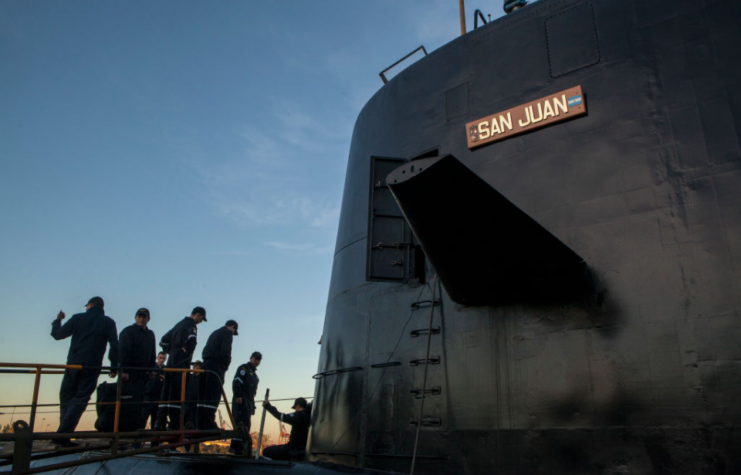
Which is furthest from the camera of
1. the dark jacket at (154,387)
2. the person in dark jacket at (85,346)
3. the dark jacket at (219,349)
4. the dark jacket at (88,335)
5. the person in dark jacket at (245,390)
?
the dark jacket at (154,387)

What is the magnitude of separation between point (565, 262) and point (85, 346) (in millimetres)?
6023

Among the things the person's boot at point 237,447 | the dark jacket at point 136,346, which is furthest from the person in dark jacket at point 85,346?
the person's boot at point 237,447

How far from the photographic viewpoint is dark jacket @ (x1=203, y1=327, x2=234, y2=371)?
8.88 meters

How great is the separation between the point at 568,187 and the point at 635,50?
1.34m

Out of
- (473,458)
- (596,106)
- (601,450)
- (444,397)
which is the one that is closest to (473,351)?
(444,397)

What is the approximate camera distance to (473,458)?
470 centimetres

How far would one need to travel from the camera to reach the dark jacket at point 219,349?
888 centimetres

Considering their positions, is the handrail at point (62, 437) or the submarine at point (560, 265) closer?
the submarine at point (560, 265)

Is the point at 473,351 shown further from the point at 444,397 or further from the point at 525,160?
the point at 525,160

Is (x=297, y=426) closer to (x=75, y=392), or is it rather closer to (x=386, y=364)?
(x=75, y=392)

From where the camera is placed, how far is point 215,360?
29.2ft

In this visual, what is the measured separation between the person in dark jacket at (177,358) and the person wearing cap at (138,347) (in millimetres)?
529

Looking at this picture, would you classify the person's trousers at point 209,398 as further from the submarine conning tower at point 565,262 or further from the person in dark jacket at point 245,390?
the submarine conning tower at point 565,262

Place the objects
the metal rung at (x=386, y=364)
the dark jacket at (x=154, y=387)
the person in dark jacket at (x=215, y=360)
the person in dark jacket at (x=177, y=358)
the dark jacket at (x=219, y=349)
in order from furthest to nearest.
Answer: the dark jacket at (x=154, y=387) → the dark jacket at (x=219, y=349) → the person in dark jacket at (x=177, y=358) → the person in dark jacket at (x=215, y=360) → the metal rung at (x=386, y=364)
